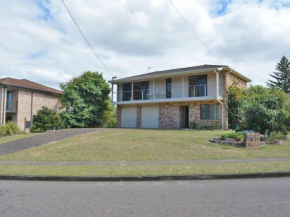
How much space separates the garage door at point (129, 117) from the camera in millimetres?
25484

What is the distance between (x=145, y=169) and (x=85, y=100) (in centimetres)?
1919

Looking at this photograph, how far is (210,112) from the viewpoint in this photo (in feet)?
68.1

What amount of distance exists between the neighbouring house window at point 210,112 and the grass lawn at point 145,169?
495 inches

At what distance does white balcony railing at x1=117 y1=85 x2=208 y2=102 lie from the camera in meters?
21.5

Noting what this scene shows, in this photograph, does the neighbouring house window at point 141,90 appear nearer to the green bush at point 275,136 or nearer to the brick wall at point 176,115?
the brick wall at point 176,115

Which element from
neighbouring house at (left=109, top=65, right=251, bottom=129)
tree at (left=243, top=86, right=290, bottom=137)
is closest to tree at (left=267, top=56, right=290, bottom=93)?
neighbouring house at (left=109, top=65, right=251, bottom=129)

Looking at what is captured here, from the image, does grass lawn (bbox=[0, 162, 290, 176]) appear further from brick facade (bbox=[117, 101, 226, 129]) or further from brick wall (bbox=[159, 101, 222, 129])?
brick wall (bbox=[159, 101, 222, 129])

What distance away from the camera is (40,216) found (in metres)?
4.18

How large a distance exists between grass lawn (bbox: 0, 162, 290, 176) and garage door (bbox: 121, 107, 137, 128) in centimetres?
1721

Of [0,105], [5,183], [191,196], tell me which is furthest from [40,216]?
[0,105]

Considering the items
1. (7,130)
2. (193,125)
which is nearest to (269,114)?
(193,125)

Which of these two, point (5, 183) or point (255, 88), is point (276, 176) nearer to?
point (5, 183)

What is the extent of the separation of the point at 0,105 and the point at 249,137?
23834 mm

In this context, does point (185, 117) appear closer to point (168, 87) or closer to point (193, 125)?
point (193, 125)
